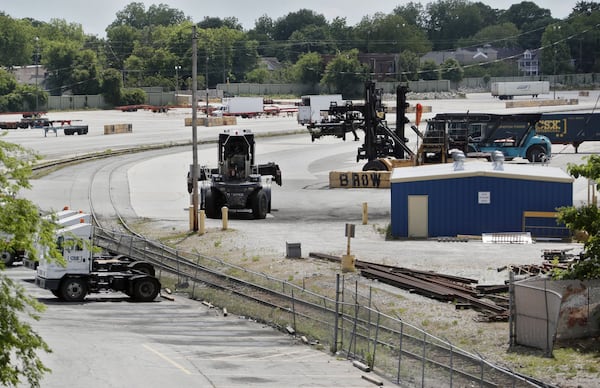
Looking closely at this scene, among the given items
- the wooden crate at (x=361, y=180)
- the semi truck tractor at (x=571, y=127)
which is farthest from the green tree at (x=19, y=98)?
the wooden crate at (x=361, y=180)

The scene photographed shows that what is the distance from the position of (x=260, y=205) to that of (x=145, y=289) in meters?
18.8

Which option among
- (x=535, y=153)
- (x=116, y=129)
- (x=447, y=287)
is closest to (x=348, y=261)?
→ (x=447, y=287)

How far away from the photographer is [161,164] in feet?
271

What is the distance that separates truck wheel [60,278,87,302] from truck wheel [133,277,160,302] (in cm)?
161

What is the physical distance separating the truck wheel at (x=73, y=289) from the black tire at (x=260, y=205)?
63.7 feet

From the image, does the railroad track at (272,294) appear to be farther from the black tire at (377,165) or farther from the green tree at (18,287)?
the black tire at (377,165)

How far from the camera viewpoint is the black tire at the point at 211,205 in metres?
53.8

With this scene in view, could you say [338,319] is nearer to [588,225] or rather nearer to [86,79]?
[588,225]

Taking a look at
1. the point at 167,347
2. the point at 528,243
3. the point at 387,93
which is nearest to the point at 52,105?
the point at 387,93

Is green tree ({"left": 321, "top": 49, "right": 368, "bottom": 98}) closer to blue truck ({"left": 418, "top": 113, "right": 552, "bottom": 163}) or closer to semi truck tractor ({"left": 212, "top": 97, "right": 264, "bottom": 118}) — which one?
semi truck tractor ({"left": 212, "top": 97, "right": 264, "bottom": 118})

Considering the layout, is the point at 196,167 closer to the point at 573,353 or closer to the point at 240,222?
the point at 240,222

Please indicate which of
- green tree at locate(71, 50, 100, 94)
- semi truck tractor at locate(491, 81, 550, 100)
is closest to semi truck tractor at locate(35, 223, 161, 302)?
green tree at locate(71, 50, 100, 94)

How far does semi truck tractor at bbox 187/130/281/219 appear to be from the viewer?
53.1 metres

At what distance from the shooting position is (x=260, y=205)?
5384cm
